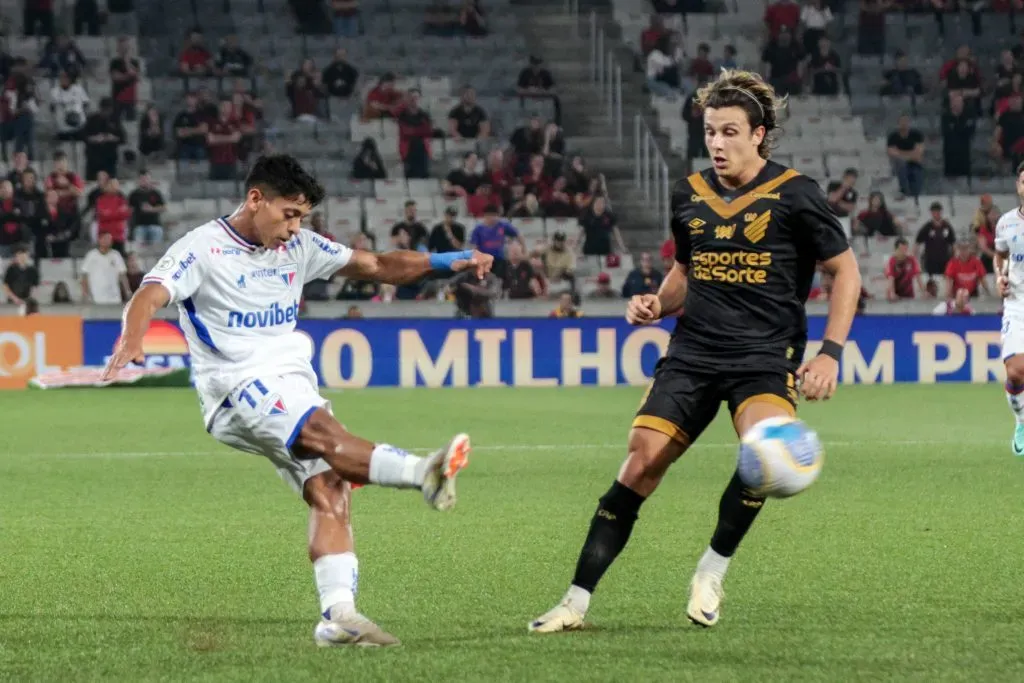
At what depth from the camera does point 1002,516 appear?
9375 millimetres

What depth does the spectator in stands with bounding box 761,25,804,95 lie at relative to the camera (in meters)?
29.1

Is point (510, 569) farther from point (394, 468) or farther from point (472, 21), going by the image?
point (472, 21)

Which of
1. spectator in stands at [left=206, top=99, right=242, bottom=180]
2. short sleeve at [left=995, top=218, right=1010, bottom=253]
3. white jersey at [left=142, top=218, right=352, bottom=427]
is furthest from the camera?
spectator in stands at [left=206, top=99, right=242, bottom=180]

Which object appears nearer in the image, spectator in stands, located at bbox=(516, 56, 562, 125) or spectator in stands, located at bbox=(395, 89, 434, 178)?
spectator in stands, located at bbox=(395, 89, 434, 178)

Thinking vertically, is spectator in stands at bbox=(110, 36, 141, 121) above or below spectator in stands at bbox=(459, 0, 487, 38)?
below

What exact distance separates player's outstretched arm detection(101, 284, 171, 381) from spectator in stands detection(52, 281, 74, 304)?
57.1ft

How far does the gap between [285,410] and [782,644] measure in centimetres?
187

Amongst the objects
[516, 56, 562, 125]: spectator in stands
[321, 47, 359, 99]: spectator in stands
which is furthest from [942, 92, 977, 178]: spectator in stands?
[321, 47, 359, 99]: spectator in stands

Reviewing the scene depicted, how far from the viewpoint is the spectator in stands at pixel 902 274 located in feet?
80.8

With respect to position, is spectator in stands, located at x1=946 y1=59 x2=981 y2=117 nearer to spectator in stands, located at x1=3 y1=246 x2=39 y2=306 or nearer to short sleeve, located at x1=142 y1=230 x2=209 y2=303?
spectator in stands, located at x1=3 y1=246 x2=39 y2=306

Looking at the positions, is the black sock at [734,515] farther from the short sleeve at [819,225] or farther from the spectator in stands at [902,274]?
the spectator in stands at [902,274]

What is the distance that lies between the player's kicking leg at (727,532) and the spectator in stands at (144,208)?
19075 mm

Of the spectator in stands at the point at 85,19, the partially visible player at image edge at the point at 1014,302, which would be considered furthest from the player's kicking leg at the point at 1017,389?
the spectator in stands at the point at 85,19

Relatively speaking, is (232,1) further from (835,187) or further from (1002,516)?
(1002,516)
